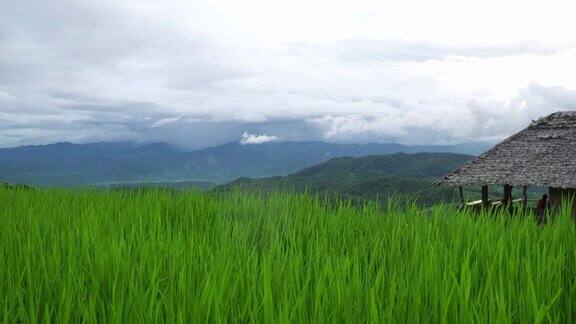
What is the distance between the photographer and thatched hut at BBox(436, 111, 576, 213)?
1580 centimetres

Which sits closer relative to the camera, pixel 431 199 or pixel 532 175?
pixel 532 175

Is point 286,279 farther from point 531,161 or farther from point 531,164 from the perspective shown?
point 531,161

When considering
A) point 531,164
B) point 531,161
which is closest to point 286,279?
point 531,164

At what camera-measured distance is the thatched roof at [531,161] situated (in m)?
15.9

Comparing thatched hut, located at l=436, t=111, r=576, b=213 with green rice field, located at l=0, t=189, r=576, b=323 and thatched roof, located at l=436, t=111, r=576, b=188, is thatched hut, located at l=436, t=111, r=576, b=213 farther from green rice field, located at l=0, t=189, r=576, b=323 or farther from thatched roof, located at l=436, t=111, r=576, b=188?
green rice field, located at l=0, t=189, r=576, b=323

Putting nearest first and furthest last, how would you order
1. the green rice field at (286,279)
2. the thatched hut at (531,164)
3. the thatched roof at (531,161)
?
the green rice field at (286,279), the thatched hut at (531,164), the thatched roof at (531,161)

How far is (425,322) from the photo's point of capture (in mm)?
1821

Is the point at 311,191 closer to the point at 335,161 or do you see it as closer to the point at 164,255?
the point at 164,255

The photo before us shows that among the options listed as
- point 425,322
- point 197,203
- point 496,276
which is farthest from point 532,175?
point 425,322

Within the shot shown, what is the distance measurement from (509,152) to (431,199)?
145 feet

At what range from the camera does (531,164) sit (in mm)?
16641

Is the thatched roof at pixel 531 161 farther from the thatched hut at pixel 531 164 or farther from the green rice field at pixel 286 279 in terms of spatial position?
the green rice field at pixel 286 279

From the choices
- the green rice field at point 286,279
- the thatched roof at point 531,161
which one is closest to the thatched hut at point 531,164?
the thatched roof at point 531,161

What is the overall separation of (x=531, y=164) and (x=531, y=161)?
0.64ft
